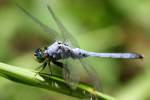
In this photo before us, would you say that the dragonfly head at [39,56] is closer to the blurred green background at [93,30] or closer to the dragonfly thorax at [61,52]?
the dragonfly thorax at [61,52]

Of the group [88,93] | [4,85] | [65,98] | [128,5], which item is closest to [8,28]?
[4,85]

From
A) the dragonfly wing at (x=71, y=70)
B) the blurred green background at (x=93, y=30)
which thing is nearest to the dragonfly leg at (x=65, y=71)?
the dragonfly wing at (x=71, y=70)

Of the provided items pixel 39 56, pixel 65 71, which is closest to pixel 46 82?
pixel 65 71

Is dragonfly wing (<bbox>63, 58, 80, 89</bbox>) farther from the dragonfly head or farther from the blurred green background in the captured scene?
the blurred green background

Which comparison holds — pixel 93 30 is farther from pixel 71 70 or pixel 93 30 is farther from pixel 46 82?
pixel 46 82

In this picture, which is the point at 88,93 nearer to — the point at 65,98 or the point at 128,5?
the point at 65,98

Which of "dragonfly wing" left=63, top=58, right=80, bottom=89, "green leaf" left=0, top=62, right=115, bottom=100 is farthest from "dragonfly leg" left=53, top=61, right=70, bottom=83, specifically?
"green leaf" left=0, top=62, right=115, bottom=100
